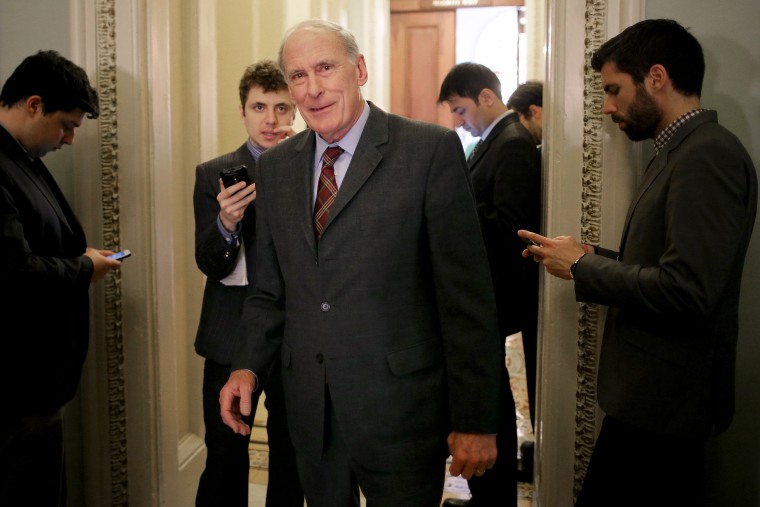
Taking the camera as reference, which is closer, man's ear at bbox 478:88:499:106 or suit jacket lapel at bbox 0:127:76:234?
suit jacket lapel at bbox 0:127:76:234

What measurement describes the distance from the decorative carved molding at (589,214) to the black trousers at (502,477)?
356 mm

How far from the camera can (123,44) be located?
2.28 metres

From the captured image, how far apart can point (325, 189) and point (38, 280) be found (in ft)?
2.55

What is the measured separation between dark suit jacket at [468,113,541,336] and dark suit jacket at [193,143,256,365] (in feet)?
2.93

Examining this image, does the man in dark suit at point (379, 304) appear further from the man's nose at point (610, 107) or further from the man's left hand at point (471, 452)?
the man's nose at point (610, 107)

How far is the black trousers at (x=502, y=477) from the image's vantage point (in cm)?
243

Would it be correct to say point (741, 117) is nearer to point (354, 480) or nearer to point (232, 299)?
point (354, 480)

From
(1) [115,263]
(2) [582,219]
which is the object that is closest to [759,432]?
(2) [582,219]

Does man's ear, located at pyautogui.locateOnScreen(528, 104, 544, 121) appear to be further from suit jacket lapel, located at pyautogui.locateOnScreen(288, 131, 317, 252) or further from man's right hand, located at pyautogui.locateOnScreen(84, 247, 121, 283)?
man's right hand, located at pyautogui.locateOnScreen(84, 247, 121, 283)

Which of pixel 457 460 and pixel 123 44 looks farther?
pixel 123 44

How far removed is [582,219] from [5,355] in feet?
5.32

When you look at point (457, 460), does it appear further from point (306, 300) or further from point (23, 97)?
point (23, 97)

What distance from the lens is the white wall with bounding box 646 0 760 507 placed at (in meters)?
1.83

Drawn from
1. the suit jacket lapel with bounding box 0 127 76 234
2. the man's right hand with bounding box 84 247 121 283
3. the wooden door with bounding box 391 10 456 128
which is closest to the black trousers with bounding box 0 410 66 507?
the man's right hand with bounding box 84 247 121 283
